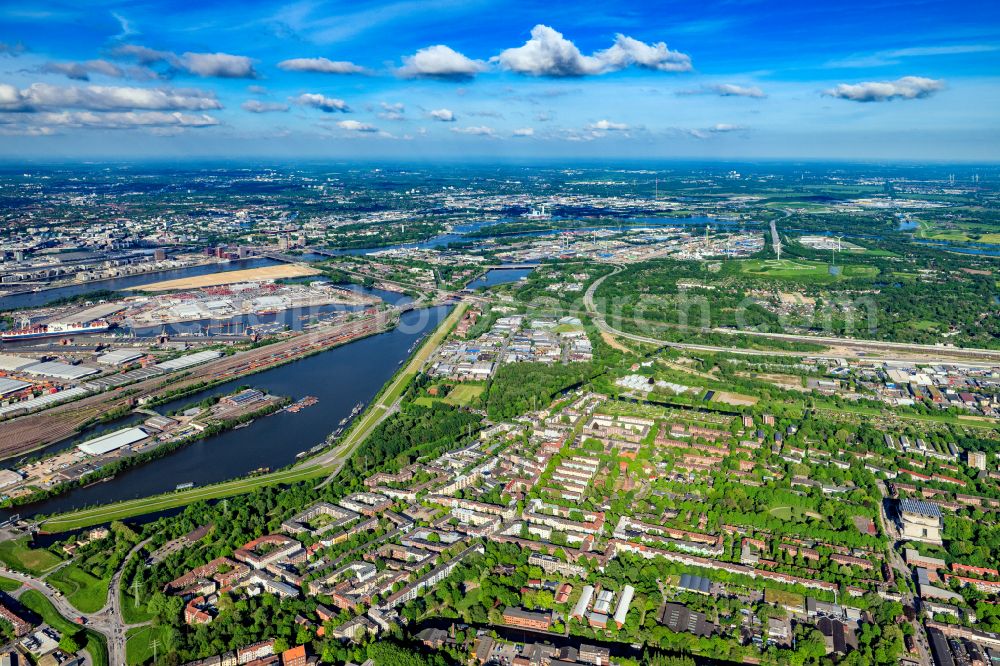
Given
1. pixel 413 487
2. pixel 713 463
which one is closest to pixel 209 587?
pixel 413 487

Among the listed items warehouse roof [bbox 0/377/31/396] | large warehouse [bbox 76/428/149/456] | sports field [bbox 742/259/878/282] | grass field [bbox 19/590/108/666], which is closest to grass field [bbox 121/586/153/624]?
grass field [bbox 19/590/108/666]

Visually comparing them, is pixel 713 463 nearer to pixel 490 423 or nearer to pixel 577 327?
pixel 490 423

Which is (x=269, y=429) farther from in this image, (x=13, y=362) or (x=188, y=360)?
(x=13, y=362)

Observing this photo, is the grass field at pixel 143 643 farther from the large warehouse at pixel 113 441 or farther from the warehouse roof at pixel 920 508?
the warehouse roof at pixel 920 508

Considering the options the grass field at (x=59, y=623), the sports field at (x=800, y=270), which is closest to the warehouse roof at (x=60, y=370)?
the grass field at (x=59, y=623)

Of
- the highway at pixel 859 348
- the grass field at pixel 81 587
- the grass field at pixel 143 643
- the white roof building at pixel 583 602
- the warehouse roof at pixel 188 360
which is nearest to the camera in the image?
the grass field at pixel 143 643

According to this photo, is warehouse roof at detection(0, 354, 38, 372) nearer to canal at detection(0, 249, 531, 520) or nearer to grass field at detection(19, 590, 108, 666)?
canal at detection(0, 249, 531, 520)

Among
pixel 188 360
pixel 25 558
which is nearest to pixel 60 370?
pixel 188 360
